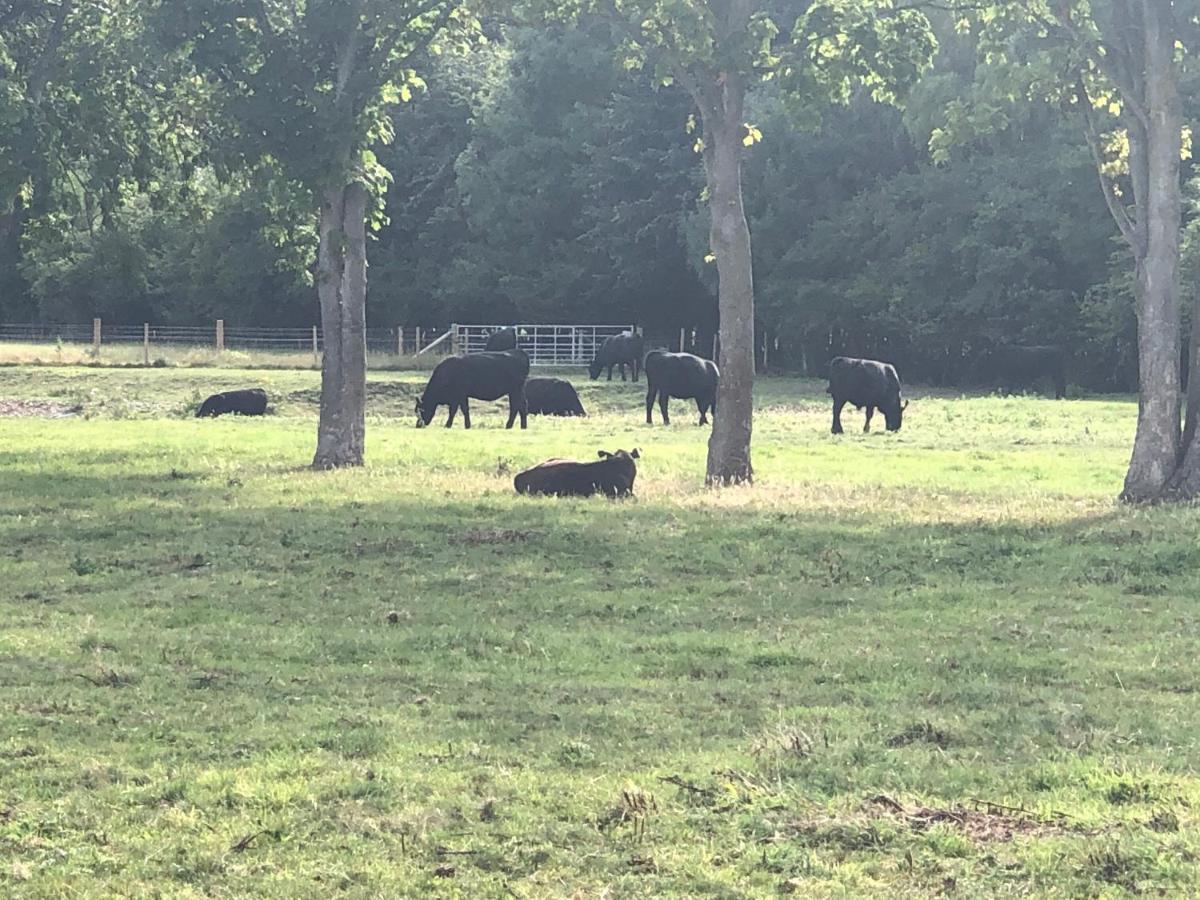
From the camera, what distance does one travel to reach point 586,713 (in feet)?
23.2

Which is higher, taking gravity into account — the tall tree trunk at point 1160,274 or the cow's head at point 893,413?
the tall tree trunk at point 1160,274

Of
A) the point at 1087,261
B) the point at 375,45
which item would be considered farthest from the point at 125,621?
the point at 1087,261

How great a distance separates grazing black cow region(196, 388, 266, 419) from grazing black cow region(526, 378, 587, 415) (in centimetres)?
606

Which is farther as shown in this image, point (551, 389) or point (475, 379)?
point (551, 389)

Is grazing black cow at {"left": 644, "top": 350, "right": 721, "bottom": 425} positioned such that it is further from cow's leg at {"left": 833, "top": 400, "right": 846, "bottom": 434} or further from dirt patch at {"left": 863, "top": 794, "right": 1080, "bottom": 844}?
dirt patch at {"left": 863, "top": 794, "right": 1080, "bottom": 844}

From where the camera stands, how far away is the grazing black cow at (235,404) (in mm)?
32062

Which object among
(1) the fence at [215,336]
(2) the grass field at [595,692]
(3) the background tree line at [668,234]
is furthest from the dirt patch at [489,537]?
(1) the fence at [215,336]

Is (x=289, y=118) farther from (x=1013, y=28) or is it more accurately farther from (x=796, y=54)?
(x=1013, y=28)

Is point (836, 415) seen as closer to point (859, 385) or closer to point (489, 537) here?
point (859, 385)

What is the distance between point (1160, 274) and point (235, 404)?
22017 mm

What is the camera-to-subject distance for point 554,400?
1289 inches

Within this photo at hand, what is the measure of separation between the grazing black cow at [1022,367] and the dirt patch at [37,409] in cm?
2697

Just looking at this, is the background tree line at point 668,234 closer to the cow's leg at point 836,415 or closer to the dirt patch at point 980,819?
the cow's leg at point 836,415

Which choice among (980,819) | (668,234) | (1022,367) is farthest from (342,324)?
(668,234)
